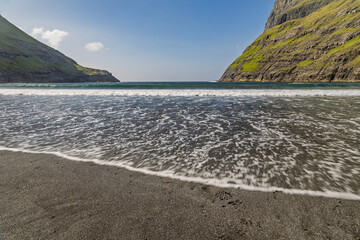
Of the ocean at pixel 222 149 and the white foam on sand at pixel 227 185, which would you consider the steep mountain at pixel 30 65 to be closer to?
the ocean at pixel 222 149

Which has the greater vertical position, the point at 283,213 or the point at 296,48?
the point at 296,48

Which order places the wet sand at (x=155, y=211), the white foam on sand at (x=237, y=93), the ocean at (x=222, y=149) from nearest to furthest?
the wet sand at (x=155, y=211)
the ocean at (x=222, y=149)
the white foam on sand at (x=237, y=93)

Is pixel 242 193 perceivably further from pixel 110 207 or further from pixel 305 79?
pixel 305 79

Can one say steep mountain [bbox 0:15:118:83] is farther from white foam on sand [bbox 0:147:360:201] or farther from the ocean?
white foam on sand [bbox 0:147:360:201]

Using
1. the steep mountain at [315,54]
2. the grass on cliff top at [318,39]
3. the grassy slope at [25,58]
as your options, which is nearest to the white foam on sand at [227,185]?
the steep mountain at [315,54]

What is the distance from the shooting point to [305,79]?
10050 centimetres

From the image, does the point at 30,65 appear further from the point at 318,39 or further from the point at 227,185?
the point at 318,39

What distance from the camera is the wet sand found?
2568 millimetres

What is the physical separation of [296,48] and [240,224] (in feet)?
512

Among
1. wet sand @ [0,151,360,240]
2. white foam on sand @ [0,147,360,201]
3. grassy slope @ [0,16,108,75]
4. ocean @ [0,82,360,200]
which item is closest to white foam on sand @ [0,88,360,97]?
ocean @ [0,82,360,200]

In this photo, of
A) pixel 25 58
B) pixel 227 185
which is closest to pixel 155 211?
pixel 227 185

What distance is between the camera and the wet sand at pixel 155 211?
101 inches

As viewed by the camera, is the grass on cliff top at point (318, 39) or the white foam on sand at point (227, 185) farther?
the grass on cliff top at point (318, 39)

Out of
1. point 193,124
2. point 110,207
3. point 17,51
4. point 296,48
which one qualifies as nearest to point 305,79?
point 296,48
